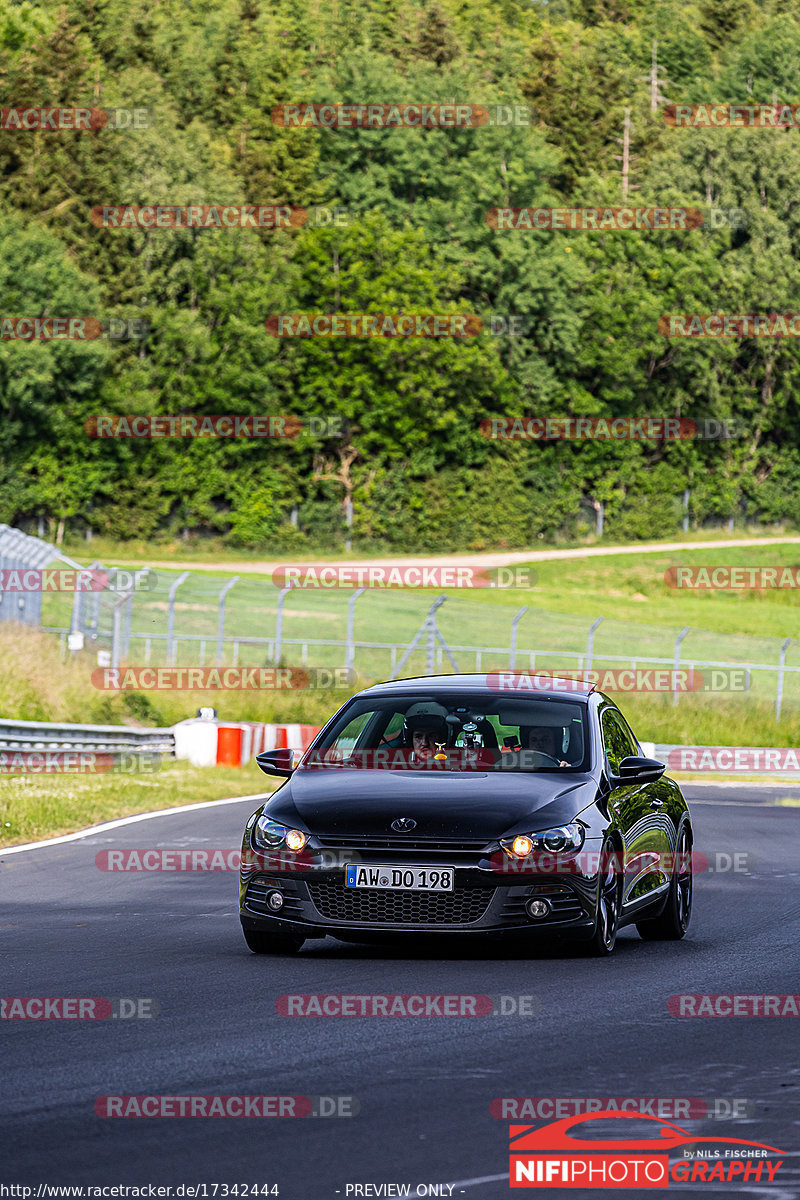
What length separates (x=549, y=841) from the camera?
30.1ft

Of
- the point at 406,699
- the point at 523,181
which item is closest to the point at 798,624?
the point at 523,181

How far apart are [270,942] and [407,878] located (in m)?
1.06

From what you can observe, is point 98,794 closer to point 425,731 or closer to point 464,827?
point 425,731

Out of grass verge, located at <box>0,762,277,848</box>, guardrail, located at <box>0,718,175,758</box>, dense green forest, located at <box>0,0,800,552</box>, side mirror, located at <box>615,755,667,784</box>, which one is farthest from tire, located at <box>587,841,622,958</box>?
dense green forest, located at <box>0,0,800,552</box>

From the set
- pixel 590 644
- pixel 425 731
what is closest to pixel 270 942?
pixel 425 731

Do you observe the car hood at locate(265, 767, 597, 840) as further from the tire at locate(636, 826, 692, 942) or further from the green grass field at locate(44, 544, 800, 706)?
the green grass field at locate(44, 544, 800, 706)

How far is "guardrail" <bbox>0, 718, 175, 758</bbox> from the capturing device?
2281 cm

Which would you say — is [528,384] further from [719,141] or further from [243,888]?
[243,888]

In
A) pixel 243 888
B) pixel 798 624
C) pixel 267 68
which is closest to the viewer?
pixel 243 888

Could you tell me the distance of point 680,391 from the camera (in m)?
82.7

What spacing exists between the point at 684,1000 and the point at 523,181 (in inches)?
3000

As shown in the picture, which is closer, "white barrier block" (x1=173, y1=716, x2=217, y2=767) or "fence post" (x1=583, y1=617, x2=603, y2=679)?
"white barrier block" (x1=173, y1=716, x2=217, y2=767)

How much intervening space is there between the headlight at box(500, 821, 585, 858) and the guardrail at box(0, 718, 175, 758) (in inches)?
538

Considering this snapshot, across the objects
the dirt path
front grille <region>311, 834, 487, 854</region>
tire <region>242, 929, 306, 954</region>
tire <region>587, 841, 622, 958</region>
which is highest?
front grille <region>311, 834, 487, 854</region>
